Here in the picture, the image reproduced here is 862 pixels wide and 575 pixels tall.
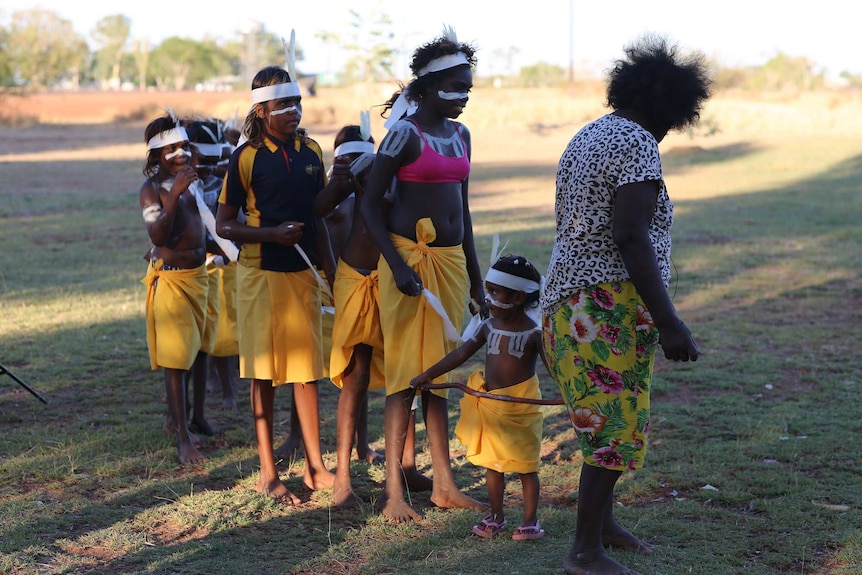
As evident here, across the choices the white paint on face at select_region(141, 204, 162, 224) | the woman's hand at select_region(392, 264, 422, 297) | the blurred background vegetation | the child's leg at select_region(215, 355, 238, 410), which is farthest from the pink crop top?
the blurred background vegetation

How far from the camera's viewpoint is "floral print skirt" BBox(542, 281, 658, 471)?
11.5ft

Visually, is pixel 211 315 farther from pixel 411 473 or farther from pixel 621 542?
pixel 621 542

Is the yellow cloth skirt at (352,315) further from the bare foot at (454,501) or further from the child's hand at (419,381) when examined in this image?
the bare foot at (454,501)

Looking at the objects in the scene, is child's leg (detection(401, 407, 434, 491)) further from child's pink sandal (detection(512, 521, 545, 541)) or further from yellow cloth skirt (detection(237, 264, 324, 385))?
child's pink sandal (detection(512, 521, 545, 541))

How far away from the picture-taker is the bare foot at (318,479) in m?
4.88

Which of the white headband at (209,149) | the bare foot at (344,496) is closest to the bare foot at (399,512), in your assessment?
the bare foot at (344,496)

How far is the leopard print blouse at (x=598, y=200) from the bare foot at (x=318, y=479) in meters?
1.79

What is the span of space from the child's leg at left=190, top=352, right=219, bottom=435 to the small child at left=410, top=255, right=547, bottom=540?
6.66 feet

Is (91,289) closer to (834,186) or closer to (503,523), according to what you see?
(503,523)

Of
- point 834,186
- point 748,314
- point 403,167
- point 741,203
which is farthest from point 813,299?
point 834,186

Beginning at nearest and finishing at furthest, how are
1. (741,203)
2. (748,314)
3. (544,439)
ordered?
(544,439), (748,314), (741,203)

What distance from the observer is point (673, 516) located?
446 cm

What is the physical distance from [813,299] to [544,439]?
5048mm

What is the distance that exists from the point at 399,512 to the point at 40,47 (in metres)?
58.2
